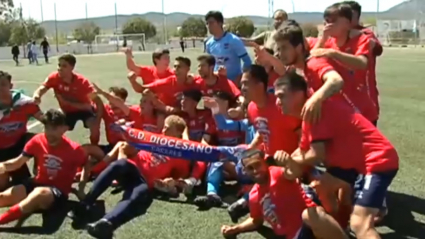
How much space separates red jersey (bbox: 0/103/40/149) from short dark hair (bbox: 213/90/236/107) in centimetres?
226

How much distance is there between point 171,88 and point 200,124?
85 centimetres

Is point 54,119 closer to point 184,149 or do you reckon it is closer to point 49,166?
point 49,166

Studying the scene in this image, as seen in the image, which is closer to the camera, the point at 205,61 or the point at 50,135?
the point at 50,135

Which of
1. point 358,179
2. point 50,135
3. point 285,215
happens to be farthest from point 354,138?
point 50,135

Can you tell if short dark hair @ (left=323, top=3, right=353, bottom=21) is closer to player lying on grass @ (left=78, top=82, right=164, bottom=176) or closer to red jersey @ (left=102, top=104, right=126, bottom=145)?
player lying on grass @ (left=78, top=82, right=164, bottom=176)

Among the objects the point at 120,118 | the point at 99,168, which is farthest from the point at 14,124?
the point at 120,118

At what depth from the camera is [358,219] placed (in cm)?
482

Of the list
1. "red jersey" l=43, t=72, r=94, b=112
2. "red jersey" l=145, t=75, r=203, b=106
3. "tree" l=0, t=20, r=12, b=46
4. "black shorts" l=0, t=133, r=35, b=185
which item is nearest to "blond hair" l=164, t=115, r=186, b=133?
"red jersey" l=145, t=75, r=203, b=106

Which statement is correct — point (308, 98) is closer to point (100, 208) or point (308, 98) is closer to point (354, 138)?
point (354, 138)

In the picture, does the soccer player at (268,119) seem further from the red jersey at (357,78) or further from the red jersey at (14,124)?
the red jersey at (14,124)

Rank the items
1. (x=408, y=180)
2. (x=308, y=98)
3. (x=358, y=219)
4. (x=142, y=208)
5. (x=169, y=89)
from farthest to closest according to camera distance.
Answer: (x=169, y=89)
(x=408, y=180)
(x=142, y=208)
(x=308, y=98)
(x=358, y=219)

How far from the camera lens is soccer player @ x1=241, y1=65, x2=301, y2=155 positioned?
234 inches

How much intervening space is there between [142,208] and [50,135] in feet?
4.02

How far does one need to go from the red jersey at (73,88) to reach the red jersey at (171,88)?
3.48 ft
